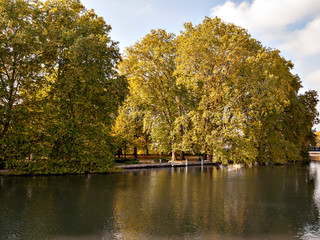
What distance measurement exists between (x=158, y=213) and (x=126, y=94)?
19.3m

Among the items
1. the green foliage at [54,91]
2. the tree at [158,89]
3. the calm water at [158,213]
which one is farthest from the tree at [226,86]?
the calm water at [158,213]

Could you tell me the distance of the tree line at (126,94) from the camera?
84.6ft

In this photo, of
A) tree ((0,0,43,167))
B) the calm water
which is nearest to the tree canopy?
tree ((0,0,43,167))

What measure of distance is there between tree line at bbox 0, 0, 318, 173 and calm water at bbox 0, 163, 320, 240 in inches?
363

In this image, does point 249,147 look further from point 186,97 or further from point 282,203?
point 282,203

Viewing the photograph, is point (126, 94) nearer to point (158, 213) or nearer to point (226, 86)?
point (226, 86)

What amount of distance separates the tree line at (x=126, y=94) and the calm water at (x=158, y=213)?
923 centimetres

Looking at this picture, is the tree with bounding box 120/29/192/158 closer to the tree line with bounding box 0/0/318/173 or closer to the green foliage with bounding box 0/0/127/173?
the tree line with bounding box 0/0/318/173

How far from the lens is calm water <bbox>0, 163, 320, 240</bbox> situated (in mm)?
8992

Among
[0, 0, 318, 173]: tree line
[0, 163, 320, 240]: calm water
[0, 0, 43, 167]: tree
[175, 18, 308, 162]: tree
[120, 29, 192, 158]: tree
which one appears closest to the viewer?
[0, 163, 320, 240]: calm water

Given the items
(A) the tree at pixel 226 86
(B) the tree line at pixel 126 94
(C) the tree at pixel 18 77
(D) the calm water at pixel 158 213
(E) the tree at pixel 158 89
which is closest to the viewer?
(D) the calm water at pixel 158 213

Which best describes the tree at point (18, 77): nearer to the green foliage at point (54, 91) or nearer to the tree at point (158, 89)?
the green foliage at point (54, 91)

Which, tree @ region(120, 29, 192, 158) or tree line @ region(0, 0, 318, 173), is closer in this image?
tree line @ region(0, 0, 318, 173)

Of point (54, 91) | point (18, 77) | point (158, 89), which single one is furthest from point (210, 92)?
point (18, 77)
